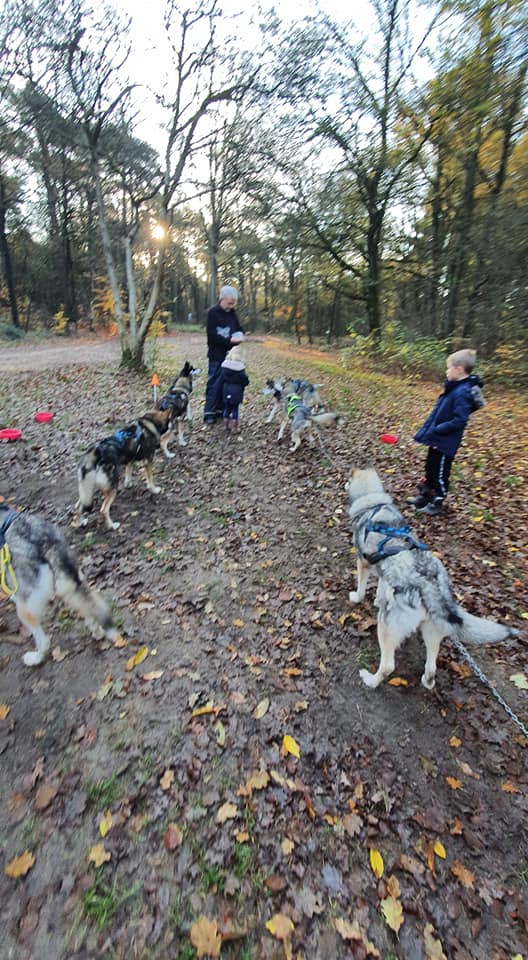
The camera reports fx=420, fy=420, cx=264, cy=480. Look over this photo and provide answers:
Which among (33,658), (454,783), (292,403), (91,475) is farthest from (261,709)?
(292,403)

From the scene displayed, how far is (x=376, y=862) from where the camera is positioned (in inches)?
97.4

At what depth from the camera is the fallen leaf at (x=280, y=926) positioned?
2.18 m

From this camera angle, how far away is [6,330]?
936 inches

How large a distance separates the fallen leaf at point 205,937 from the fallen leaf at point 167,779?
2.32ft

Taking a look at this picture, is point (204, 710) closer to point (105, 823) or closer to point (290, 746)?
point (290, 746)

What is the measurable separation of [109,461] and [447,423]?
4.42m

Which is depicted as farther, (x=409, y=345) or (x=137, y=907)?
(x=409, y=345)

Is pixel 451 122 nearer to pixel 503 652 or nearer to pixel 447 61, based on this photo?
pixel 447 61

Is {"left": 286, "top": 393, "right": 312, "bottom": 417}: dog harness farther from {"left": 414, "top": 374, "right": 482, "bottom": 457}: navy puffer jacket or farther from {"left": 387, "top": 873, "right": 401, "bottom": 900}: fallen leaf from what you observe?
{"left": 387, "top": 873, "right": 401, "bottom": 900}: fallen leaf

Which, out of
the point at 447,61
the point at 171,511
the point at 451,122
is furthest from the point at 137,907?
the point at 451,122

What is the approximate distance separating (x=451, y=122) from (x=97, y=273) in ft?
83.1

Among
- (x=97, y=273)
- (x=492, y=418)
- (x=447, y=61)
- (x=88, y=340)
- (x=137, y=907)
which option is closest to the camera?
(x=137, y=907)

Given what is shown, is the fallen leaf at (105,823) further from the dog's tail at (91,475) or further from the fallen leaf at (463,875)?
the dog's tail at (91,475)

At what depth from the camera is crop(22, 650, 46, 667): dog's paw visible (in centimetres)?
360
